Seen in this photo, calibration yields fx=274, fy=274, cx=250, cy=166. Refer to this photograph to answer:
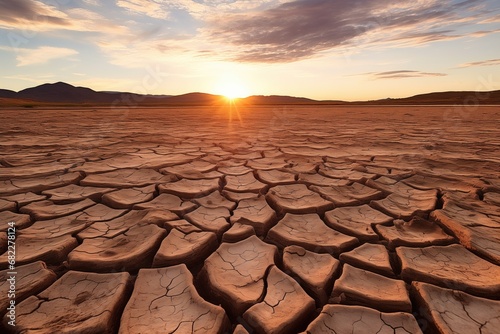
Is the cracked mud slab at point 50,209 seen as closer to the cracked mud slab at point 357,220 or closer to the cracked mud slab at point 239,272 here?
the cracked mud slab at point 239,272

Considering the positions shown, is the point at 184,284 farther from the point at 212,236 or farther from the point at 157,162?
the point at 157,162

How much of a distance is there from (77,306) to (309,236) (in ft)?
3.27

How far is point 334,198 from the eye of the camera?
1829 mm

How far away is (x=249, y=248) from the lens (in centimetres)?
127

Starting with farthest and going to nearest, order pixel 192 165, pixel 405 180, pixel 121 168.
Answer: pixel 192 165
pixel 121 168
pixel 405 180

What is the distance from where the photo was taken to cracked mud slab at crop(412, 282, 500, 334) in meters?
0.82

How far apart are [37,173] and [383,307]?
256 centimetres

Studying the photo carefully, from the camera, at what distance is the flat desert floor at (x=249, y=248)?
875 mm

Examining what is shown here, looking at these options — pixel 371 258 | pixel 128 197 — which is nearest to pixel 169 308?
pixel 371 258

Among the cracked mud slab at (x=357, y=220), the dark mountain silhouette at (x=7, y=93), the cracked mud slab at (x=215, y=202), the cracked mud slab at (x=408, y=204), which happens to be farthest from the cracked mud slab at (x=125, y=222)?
the dark mountain silhouette at (x=7, y=93)

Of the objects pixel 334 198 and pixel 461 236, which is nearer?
pixel 461 236

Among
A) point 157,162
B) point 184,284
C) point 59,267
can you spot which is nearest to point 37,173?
point 157,162

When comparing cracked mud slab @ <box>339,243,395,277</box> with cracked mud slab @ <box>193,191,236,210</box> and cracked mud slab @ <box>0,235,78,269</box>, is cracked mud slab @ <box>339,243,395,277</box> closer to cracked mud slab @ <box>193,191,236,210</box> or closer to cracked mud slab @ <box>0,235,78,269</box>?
cracked mud slab @ <box>193,191,236,210</box>

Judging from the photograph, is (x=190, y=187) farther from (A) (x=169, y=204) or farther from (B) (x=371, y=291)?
(B) (x=371, y=291)
